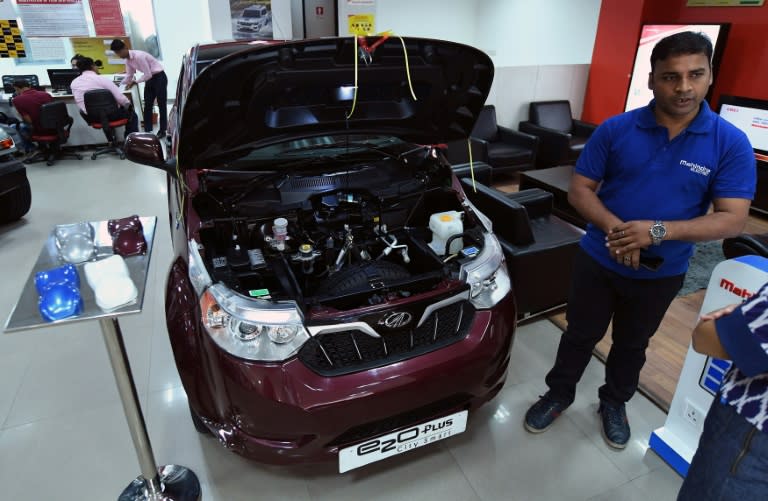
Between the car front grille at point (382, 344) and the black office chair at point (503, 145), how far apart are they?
3427 millimetres

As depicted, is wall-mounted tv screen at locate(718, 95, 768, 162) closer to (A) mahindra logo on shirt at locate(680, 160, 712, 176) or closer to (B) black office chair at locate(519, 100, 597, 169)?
(B) black office chair at locate(519, 100, 597, 169)

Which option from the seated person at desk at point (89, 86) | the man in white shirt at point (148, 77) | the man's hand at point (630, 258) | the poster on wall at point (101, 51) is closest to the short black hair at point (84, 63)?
the seated person at desk at point (89, 86)

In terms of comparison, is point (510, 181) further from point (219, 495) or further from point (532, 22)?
point (219, 495)

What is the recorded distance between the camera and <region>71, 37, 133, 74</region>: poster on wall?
682 centimetres

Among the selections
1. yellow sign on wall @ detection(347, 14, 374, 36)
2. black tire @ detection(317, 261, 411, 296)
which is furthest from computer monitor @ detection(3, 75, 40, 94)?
black tire @ detection(317, 261, 411, 296)

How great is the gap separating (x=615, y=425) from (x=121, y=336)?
1763 millimetres

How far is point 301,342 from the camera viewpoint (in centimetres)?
136

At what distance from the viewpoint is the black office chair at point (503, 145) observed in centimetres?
482

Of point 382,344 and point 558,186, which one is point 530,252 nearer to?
point 382,344

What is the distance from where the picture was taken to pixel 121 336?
A: 52.9 inches

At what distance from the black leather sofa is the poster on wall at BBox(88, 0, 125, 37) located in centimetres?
657

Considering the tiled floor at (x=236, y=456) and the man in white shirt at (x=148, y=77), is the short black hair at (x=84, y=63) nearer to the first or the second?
the man in white shirt at (x=148, y=77)

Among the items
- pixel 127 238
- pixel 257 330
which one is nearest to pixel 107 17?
pixel 127 238

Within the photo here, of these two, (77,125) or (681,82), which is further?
(77,125)
